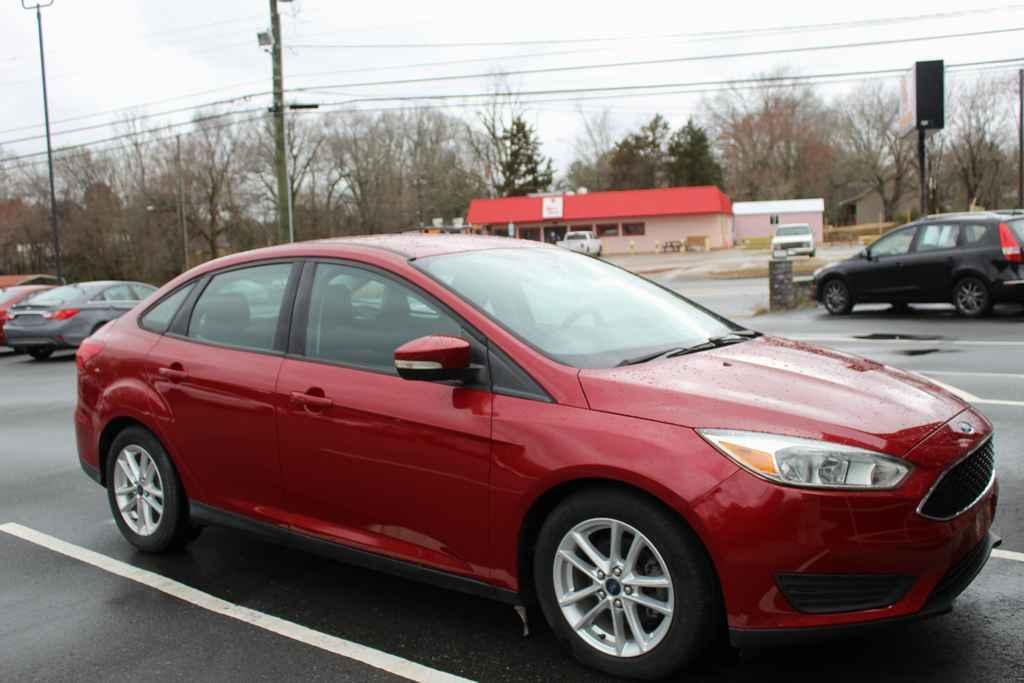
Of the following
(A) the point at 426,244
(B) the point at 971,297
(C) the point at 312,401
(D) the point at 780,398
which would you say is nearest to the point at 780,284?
(B) the point at 971,297

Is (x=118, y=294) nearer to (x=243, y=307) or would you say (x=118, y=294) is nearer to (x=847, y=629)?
(x=243, y=307)

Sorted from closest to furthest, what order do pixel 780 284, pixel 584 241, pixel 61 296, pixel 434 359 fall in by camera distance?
pixel 434 359 < pixel 61 296 < pixel 780 284 < pixel 584 241

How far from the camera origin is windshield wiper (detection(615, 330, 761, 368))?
12.0 ft

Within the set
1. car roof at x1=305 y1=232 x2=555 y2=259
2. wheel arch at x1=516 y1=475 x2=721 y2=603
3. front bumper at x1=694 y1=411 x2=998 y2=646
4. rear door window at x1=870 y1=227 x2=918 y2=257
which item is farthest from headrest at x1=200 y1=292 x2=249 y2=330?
rear door window at x1=870 y1=227 x2=918 y2=257

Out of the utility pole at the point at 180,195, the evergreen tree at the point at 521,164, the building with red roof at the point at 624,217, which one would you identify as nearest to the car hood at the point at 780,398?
the building with red roof at the point at 624,217

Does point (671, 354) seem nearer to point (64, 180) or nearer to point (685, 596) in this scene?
point (685, 596)

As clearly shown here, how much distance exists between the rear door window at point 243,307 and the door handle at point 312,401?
0.39 m

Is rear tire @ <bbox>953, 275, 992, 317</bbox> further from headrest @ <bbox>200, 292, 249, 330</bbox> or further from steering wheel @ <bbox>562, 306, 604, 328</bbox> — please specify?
headrest @ <bbox>200, 292, 249, 330</bbox>

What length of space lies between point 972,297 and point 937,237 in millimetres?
1224

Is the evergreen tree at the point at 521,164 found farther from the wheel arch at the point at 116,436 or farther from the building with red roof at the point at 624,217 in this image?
the wheel arch at the point at 116,436

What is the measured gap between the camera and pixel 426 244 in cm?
441

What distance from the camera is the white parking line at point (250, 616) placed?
137 inches

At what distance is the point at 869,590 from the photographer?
2.96 metres

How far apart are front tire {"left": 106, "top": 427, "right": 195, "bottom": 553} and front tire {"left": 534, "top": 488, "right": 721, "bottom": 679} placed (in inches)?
90.8
